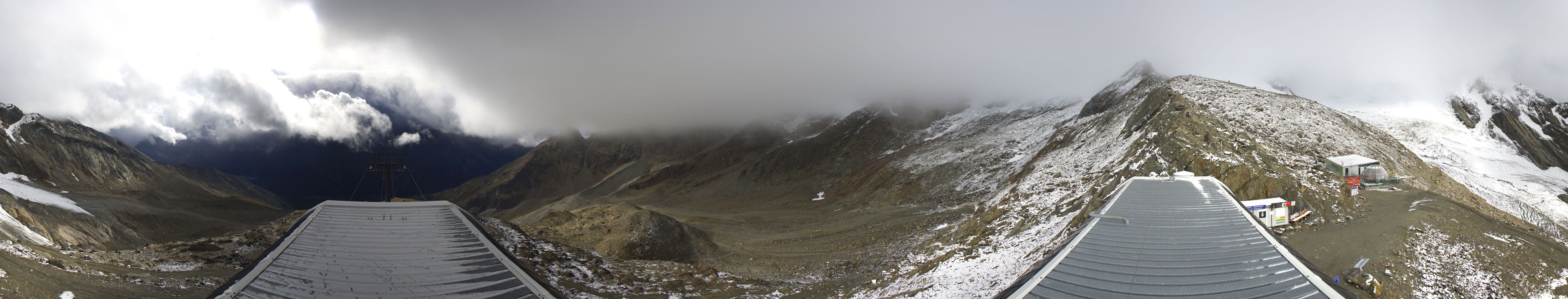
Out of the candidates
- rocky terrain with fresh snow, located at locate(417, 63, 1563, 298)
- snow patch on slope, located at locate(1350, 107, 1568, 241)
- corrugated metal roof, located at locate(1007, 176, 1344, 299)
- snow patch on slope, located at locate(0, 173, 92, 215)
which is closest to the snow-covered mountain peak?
rocky terrain with fresh snow, located at locate(417, 63, 1563, 298)

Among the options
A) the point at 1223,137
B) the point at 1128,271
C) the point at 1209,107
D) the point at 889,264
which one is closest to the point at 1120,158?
the point at 1223,137

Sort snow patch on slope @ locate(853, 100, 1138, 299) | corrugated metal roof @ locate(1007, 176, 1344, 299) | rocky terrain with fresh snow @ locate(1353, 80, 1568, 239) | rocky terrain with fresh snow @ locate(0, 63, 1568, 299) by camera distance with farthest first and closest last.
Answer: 1. rocky terrain with fresh snow @ locate(1353, 80, 1568, 239)
2. snow patch on slope @ locate(853, 100, 1138, 299)
3. rocky terrain with fresh snow @ locate(0, 63, 1568, 299)
4. corrugated metal roof @ locate(1007, 176, 1344, 299)

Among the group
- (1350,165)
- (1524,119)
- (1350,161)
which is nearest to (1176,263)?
(1350,165)

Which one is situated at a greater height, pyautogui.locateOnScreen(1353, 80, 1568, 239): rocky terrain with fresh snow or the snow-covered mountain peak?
the snow-covered mountain peak

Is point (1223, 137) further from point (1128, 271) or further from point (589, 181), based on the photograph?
point (589, 181)

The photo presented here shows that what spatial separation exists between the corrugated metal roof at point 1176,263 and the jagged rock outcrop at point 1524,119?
101m

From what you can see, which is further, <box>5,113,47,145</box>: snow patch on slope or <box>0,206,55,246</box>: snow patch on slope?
<box>5,113,47,145</box>: snow patch on slope

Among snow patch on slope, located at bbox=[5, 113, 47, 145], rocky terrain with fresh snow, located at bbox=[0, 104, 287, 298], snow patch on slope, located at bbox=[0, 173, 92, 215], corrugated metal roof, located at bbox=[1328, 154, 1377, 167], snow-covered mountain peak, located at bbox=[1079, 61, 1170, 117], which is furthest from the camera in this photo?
snow-covered mountain peak, located at bbox=[1079, 61, 1170, 117]

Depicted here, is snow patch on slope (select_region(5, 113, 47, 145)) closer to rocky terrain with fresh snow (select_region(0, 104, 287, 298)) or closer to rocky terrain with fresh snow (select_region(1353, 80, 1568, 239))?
rocky terrain with fresh snow (select_region(0, 104, 287, 298))

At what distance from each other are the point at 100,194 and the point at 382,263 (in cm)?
7711

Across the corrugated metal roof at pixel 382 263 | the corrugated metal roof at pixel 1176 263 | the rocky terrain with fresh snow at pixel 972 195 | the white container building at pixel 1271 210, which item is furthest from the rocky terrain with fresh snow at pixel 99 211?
the white container building at pixel 1271 210

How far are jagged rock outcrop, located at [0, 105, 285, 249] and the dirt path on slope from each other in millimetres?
52323

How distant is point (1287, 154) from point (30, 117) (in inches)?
4815

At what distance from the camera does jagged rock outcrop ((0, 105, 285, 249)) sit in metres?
37.0
